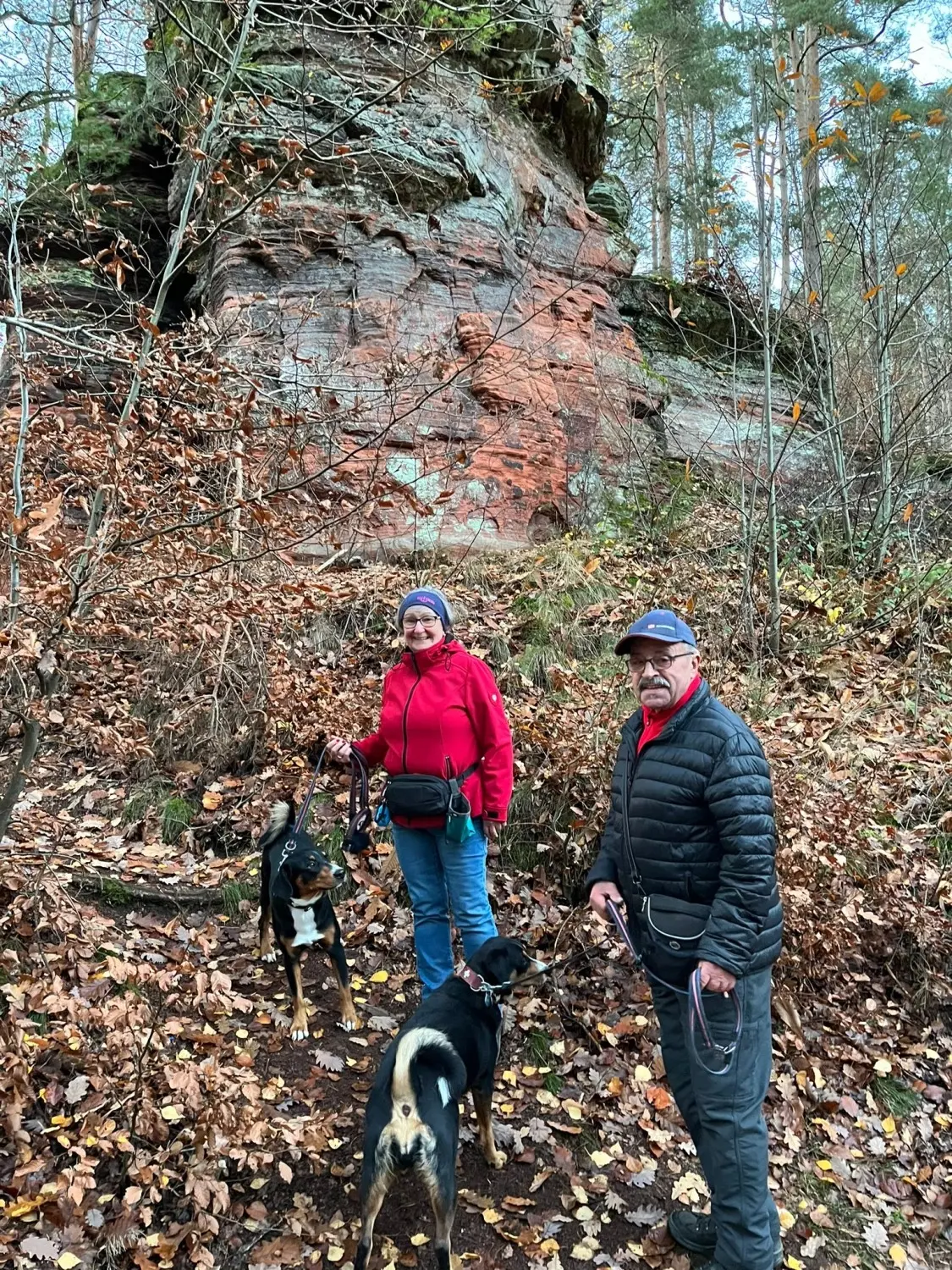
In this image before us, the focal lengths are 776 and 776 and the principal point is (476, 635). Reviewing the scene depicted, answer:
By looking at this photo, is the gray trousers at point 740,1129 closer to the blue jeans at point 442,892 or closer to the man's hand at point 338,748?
the blue jeans at point 442,892

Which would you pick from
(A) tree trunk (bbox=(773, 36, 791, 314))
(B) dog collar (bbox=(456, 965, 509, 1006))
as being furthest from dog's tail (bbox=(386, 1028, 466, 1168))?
(A) tree trunk (bbox=(773, 36, 791, 314))

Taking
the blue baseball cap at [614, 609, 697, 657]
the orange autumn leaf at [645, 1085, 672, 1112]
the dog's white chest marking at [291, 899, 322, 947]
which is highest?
the blue baseball cap at [614, 609, 697, 657]

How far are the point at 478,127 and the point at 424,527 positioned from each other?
236 inches

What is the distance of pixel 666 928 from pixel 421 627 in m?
1.67

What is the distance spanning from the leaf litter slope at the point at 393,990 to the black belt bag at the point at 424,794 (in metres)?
1.01

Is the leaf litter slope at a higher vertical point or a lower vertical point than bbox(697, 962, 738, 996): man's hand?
lower

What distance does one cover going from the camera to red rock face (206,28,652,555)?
895 cm

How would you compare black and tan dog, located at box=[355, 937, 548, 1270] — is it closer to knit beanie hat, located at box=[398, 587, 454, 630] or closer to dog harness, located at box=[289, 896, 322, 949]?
dog harness, located at box=[289, 896, 322, 949]

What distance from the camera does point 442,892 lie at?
390 cm

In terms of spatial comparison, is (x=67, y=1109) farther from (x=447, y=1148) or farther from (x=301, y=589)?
(x=301, y=589)

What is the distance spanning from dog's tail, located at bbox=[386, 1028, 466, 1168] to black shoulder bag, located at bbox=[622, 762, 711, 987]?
856 millimetres

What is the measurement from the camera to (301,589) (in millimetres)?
3664

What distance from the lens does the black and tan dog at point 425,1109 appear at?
2695mm

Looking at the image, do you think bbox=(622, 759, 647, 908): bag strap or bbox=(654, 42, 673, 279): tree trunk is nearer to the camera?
bbox=(622, 759, 647, 908): bag strap
